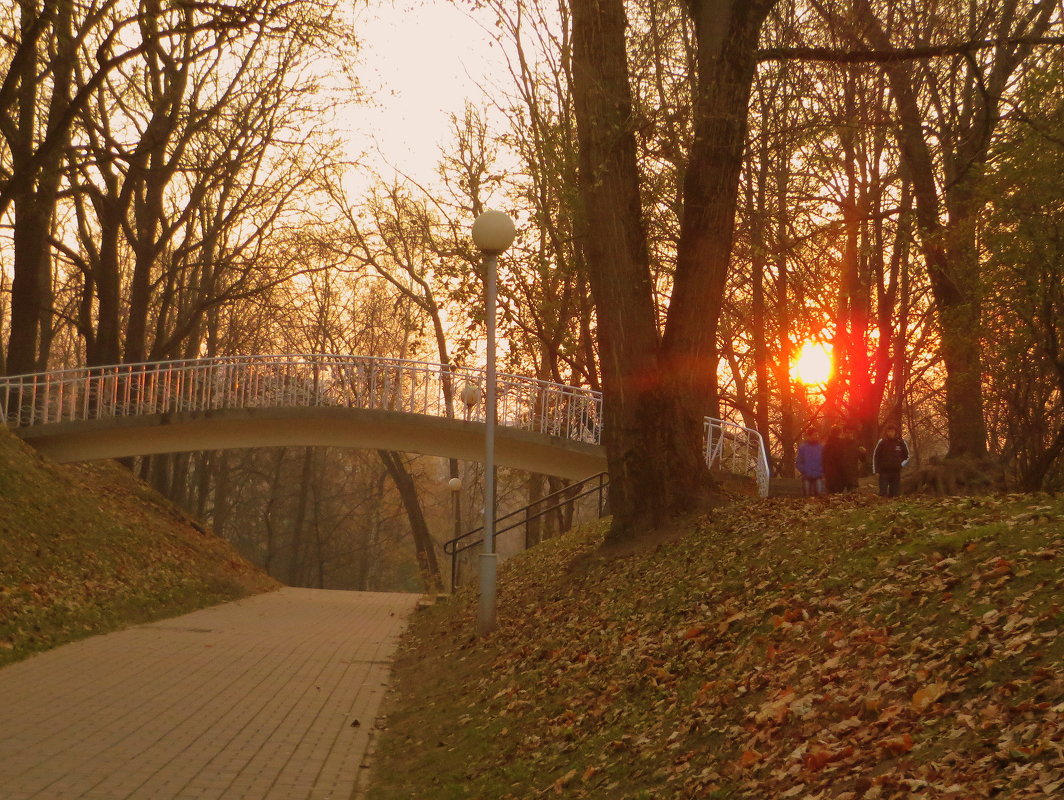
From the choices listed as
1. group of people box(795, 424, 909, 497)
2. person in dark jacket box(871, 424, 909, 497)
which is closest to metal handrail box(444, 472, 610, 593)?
group of people box(795, 424, 909, 497)

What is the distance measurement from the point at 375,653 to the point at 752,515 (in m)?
5.28

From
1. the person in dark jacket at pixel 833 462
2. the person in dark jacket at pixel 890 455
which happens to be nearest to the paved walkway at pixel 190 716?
the person in dark jacket at pixel 833 462

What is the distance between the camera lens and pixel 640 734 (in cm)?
684

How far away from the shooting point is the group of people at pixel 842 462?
17.8m

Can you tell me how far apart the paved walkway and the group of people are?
24.7ft

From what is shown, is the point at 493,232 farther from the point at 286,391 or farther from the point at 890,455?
the point at 286,391

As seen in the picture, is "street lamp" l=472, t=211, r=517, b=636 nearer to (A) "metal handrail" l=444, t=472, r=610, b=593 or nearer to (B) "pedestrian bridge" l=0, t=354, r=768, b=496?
(A) "metal handrail" l=444, t=472, r=610, b=593

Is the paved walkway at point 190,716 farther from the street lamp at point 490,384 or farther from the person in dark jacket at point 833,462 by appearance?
the person in dark jacket at point 833,462

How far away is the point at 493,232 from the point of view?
13.2 meters

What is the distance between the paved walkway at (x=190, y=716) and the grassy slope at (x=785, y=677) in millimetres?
580

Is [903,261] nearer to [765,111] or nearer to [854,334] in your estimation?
[854,334]

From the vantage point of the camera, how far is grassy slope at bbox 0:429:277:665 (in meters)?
13.8

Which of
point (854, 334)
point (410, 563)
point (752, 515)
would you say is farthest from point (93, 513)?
point (410, 563)

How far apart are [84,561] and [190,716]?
876 centimetres
